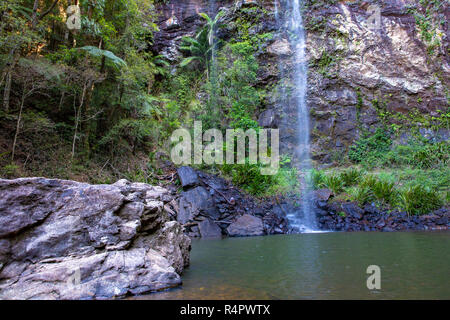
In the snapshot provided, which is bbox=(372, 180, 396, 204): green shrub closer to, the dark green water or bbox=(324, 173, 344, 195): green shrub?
bbox=(324, 173, 344, 195): green shrub

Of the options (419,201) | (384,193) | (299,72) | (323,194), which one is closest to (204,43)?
(299,72)

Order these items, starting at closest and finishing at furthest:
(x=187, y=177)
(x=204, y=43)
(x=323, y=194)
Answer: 1. (x=187, y=177)
2. (x=323, y=194)
3. (x=204, y=43)

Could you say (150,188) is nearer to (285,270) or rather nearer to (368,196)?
(285,270)

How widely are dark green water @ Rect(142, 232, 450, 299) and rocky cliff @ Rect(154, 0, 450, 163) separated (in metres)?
8.91

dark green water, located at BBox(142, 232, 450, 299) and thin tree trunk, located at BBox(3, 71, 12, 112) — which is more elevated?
thin tree trunk, located at BBox(3, 71, 12, 112)

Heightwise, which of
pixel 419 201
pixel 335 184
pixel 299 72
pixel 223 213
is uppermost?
pixel 299 72

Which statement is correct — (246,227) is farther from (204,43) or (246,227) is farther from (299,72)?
(204,43)

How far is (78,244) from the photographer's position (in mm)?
3025

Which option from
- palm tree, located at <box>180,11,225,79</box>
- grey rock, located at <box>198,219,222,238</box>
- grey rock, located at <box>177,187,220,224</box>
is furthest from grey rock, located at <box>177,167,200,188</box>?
palm tree, located at <box>180,11,225,79</box>

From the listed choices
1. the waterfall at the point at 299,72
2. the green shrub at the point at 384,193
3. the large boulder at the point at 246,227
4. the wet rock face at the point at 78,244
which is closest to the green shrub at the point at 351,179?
the green shrub at the point at 384,193

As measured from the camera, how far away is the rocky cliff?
526 inches

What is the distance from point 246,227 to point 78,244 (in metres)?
5.47

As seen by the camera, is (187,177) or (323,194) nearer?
(187,177)

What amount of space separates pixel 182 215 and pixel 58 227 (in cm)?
521
